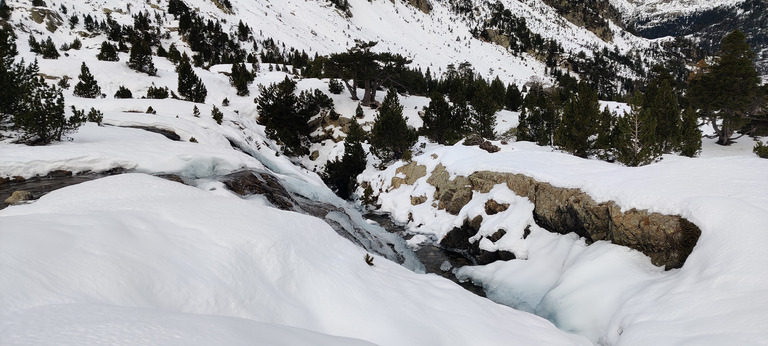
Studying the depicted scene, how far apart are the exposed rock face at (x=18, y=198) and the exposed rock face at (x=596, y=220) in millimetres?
14541

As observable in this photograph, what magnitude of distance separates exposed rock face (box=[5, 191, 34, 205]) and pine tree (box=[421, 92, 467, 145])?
26699 millimetres

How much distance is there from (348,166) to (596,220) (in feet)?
67.4

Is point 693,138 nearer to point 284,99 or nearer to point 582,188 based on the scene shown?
point 582,188

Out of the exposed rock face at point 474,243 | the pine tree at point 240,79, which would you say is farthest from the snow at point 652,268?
the pine tree at point 240,79

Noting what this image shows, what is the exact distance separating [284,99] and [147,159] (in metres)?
22.9

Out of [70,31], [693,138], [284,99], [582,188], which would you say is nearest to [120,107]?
[284,99]

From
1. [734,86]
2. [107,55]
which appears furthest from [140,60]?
[734,86]

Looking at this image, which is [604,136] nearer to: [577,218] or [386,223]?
[577,218]

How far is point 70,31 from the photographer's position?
42656 mm

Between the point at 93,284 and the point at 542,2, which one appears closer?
the point at 93,284

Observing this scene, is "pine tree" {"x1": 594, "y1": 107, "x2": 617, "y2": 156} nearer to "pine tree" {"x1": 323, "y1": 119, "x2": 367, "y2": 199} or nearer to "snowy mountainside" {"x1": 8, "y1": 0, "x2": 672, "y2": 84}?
"pine tree" {"x1": 323, "y1": 119, "x2": 367, "y2": 199}

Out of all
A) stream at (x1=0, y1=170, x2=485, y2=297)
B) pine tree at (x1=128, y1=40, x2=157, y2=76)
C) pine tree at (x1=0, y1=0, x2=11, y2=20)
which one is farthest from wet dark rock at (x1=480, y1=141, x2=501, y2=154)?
pine tree at (x1=0, y1=0, x2=11, y2=20)

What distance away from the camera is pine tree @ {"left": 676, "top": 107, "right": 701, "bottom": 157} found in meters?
19.0

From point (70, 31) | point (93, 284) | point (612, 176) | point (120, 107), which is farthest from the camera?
point (70, 31)
